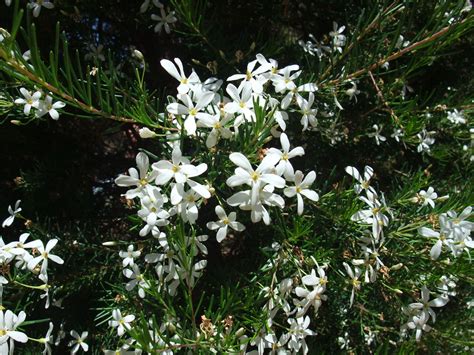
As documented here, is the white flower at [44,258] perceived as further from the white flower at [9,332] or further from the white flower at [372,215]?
the white flower at [372,215]

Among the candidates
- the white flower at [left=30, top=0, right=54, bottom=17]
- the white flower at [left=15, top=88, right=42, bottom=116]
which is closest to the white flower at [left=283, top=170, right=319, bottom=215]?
the white flower at [left=15, top=88, right=42, bottom=116]

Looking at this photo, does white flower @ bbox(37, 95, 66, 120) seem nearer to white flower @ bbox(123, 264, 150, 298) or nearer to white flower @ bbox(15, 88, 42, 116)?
white flower @ bbox(15, 88, 42, 116)

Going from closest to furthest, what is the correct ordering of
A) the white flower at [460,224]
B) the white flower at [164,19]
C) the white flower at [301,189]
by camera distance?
the white flower at [301,189]
the white flower at [460,224]
the white flower at [164,19]

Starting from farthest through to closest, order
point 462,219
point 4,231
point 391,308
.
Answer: point 4,231
point 391,308
point 462,219

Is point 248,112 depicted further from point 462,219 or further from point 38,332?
point 38,332

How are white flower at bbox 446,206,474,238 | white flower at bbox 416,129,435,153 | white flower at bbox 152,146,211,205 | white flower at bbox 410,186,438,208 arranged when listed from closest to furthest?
1. white flower at bbox 152,146,211,205
2. white flower at bbox 446,206,474,238
3. white flower at bbox 410,186,438,208
4. white flower at bbox 416,129,435,153

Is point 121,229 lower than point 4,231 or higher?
higher

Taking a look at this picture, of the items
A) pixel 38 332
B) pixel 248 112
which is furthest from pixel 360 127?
pixel 38 332

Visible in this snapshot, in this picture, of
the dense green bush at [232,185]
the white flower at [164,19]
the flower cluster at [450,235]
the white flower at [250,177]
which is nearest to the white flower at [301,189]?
the dense green bush at [232,185]
